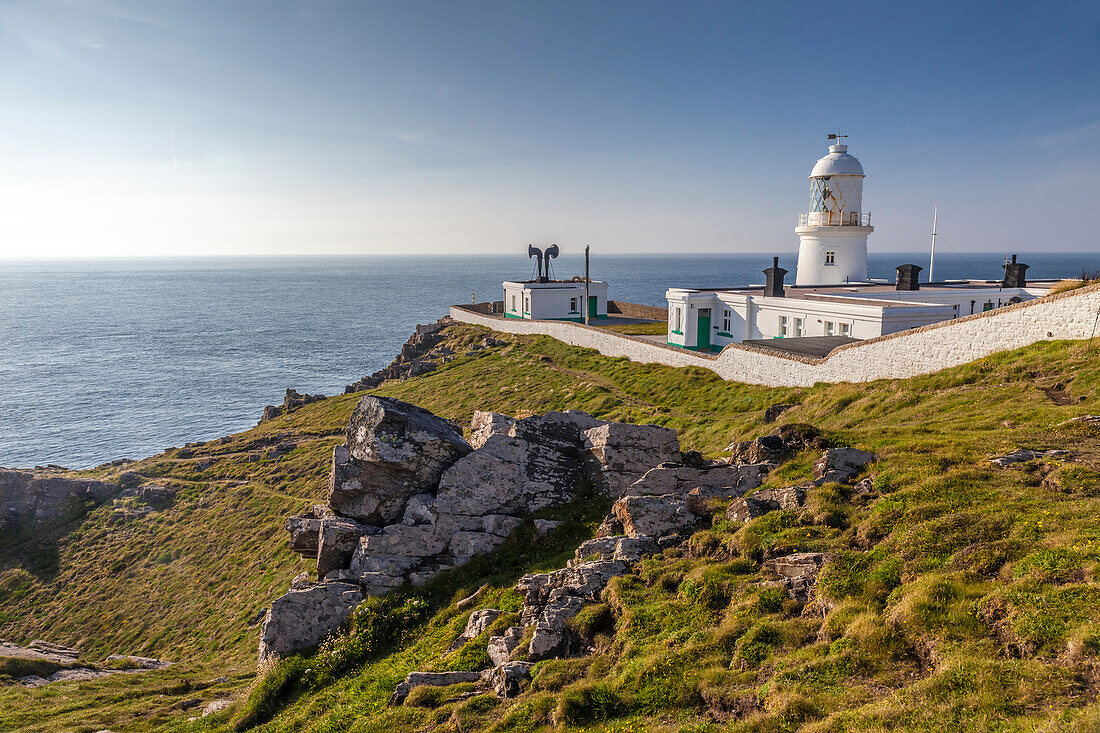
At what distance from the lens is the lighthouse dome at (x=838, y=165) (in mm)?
50375

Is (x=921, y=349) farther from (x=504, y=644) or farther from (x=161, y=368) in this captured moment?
(x=161, y=368)

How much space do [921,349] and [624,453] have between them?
1572cm

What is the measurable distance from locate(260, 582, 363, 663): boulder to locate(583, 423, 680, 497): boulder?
6631 millimetres

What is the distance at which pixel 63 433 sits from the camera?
58.9 metres

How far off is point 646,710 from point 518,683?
221 cm

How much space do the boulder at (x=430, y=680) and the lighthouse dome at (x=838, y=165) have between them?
51.8 meters

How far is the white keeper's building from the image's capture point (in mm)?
35406

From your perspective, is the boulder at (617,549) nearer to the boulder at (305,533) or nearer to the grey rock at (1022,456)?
the grey rock at (1022,456)

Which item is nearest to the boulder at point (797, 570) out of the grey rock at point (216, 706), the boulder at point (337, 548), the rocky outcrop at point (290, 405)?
the boulder at point (337, 548)

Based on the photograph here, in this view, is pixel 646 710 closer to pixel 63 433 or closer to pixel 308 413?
pixel 308 413

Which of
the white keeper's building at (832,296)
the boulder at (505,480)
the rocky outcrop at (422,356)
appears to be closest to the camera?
the boulder at (505,480)

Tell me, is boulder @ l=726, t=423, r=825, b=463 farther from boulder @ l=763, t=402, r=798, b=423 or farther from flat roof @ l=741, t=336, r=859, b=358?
flat roof @ l=741, t=336, r=859, b=358

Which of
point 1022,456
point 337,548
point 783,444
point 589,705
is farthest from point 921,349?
point 337,548

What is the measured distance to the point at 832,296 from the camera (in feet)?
132
